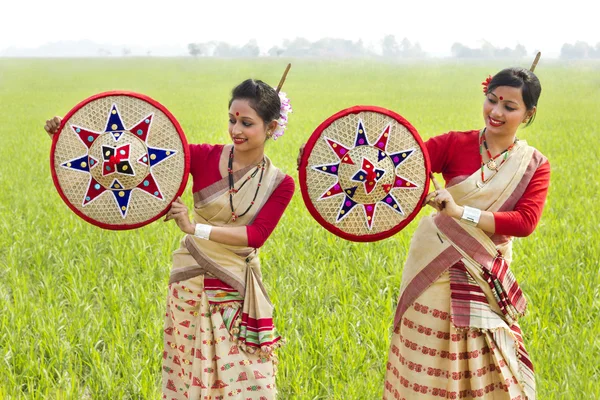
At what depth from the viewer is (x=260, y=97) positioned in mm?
2389

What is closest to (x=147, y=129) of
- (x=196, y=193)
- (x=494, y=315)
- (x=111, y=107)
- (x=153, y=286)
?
(x=111, y=107)

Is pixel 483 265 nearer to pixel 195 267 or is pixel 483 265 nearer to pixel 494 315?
pixel 494 315

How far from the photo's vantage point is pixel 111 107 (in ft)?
7.92

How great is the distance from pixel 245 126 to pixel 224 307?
76 cm

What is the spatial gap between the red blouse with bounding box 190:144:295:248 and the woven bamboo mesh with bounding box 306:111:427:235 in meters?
0.14

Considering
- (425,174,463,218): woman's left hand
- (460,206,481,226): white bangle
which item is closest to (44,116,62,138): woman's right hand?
(425,174,463,218): woman's left hand

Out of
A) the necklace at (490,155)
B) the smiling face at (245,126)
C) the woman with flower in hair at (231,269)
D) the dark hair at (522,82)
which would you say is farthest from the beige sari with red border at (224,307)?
the dark hair at (522,82)

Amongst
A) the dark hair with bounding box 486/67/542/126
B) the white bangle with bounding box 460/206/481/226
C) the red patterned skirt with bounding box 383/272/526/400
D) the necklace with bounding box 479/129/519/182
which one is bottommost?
the red patterned skirt with bounding box 383/272/526/400

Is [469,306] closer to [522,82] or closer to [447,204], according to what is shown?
[447,204]

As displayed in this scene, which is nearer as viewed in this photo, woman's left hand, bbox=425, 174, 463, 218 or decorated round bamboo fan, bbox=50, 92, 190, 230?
woman's left hand, bbox=425, 174, 463, 218

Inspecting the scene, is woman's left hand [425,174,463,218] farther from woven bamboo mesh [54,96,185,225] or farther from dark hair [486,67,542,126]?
woven bamboo mesh [54,96,185,225]

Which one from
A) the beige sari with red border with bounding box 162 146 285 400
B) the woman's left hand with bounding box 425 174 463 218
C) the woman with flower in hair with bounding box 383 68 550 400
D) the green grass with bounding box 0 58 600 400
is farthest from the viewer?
the green grass with bounding box 0 58 600 400

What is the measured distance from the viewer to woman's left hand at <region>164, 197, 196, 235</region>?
7.69 ft

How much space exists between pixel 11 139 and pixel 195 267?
11669 millimetres
